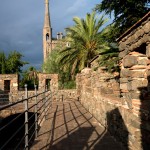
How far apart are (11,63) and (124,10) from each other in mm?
33296

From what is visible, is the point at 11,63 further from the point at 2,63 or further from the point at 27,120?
the point at 27,120

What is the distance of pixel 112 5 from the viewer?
35.4ft

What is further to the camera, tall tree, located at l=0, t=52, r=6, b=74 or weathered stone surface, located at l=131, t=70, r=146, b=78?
tall tree, located at l=0, t=52, r=6, b=74

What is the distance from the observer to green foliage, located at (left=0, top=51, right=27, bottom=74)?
40984 mm

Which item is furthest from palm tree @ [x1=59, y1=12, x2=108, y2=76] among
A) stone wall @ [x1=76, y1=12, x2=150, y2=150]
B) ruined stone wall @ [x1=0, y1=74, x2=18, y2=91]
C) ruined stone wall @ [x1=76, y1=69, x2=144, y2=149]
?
stone wall @ [x1=76, y1=12, x2=150, y2=150]

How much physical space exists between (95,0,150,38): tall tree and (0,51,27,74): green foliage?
31.6 metres

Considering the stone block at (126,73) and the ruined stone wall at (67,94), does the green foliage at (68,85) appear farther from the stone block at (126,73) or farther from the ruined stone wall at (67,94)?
the stone block at (126,73)

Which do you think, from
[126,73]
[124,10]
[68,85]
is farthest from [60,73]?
[126,73]

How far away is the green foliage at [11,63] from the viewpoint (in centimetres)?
4098

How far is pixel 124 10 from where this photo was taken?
10523mm

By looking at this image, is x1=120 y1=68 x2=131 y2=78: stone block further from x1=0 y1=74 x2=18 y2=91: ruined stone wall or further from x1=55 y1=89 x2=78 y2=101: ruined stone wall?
x1=0 y1=74 x2=18 y2=91: ruined stone wall

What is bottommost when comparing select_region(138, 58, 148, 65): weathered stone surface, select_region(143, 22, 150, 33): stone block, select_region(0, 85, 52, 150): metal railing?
select_region(0, 85, 52, 150): metal railing

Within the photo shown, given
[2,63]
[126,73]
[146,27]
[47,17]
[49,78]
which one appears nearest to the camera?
[146,27]

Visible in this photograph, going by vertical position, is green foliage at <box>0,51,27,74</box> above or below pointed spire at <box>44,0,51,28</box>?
below
